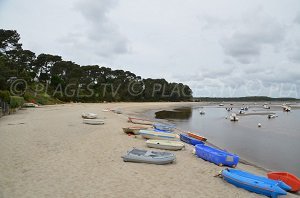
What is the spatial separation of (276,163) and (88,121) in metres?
14.8

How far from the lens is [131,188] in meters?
7.94

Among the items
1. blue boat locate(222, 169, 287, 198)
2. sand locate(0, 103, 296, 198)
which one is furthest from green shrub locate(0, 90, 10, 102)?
blue boat locate(222, 169, 287, 198)

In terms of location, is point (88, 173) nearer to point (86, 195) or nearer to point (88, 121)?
point (86, 195)

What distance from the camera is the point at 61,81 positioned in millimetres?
67812

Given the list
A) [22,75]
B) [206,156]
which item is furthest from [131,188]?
[22,75]

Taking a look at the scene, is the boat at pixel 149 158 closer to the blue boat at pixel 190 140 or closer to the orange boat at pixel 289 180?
the orange boat at pixel 289 180

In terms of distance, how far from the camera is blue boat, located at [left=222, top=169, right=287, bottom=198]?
841 centimetres

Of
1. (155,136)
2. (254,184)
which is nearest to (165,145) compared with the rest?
(155,136)

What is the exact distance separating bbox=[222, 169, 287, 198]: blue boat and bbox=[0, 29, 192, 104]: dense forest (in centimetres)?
2813

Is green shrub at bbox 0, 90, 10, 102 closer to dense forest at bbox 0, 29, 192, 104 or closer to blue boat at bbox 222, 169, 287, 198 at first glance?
dense forest at bbox 0, 29, 192, 104

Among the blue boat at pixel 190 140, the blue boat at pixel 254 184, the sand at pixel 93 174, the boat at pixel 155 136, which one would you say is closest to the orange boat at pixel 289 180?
the blue boat at pixel 254 184

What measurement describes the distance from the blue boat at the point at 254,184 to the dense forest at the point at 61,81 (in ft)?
92.3

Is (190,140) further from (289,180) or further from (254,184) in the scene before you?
(254,184)

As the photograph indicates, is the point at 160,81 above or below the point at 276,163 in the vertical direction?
above
